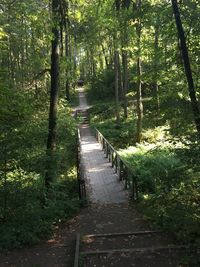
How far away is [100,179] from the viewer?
Answer: 15742 millimetres

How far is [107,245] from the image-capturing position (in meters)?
9.45

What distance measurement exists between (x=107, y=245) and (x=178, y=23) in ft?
19.2

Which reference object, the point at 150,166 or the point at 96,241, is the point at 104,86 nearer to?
the point at 150,166

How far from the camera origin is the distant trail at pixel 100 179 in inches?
532

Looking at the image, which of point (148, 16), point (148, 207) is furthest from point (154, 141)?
point (148, 16)

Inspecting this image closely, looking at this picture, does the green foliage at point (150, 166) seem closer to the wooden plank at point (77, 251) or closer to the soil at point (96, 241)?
the soil at point (96, 241)

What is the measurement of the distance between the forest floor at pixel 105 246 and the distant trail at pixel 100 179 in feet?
5.49

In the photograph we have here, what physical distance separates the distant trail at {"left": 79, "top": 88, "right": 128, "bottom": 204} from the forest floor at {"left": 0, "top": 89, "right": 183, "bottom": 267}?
1.67 metres

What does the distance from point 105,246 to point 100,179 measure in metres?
6.42

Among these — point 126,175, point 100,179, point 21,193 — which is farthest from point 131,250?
point 100,179

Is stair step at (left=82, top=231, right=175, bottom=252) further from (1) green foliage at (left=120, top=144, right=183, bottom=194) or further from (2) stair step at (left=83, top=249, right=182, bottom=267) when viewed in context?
(1) green foliage at (left=120, top=144, right=183, bottom=194)

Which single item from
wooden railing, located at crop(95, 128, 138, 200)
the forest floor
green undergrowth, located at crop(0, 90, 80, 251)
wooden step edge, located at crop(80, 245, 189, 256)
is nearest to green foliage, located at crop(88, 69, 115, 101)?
wooden railing, located at crop(95, 128, 138, 200)

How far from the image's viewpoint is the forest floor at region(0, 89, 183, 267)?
8.59 metres

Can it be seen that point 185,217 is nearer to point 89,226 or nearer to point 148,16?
point 89,226
